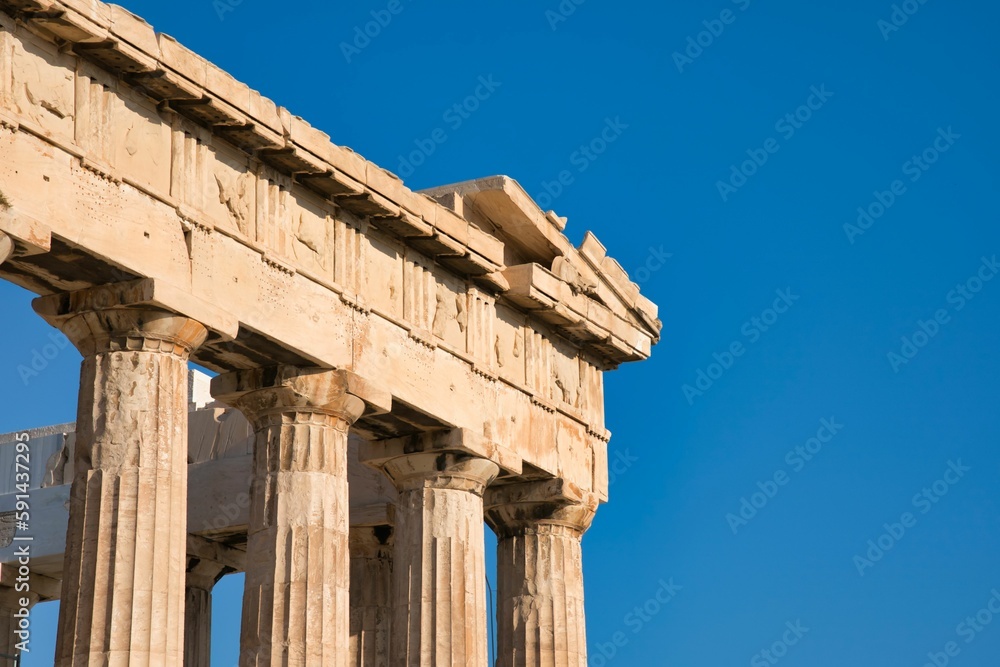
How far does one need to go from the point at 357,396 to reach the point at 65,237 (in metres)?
6.58

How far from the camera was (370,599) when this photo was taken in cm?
3941

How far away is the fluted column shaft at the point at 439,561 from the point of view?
109 feet

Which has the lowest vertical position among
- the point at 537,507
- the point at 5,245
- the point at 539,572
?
the point at 539,572

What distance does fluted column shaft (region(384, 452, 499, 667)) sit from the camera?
109 feet

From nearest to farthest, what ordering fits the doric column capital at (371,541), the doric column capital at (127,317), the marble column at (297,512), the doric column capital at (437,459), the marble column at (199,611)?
the doric column capital at (127,317) < the marble column at (297,512) < the doric column capital at (437,459) < the doric column capital at (371,541) < the marble column at (199,611)

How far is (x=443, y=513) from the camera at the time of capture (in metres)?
34.1

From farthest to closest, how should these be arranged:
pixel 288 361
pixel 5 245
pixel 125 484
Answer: pixel 288 361
pixel 125 484
pixel 5 245

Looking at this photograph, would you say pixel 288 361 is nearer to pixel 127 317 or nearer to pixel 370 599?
pixel 127 317

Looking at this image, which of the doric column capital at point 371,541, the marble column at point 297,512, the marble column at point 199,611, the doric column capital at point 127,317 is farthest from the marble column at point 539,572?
the doric column capital at point 127,317

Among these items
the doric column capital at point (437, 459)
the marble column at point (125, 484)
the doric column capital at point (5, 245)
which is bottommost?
the marble column at point (125, 484)

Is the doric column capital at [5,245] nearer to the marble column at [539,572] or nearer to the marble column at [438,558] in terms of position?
the marble column at [438,558]

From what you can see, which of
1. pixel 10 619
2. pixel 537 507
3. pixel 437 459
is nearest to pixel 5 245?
pixel 437 459

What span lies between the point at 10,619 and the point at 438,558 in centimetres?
1425

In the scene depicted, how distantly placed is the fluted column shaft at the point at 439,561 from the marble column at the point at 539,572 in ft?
8.12
